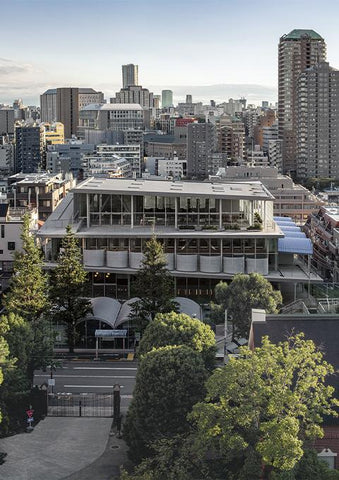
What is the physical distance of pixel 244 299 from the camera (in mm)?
42156

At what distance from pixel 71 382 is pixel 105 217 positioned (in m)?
17.5

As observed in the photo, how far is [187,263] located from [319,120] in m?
132

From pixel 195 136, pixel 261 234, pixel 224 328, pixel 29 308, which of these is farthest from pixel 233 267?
pixel 195 136

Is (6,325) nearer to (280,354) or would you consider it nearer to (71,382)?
(71,382)

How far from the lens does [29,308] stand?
43.9 metres

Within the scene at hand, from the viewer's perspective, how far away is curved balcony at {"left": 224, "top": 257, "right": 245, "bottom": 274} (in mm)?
52531

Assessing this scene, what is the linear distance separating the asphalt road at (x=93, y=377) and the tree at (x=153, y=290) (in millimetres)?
3034

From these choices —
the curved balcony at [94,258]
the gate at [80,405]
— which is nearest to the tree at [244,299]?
the gate at [80,405]

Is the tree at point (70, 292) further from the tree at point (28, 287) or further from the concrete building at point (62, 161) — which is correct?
the concrete building at point (62, 161)

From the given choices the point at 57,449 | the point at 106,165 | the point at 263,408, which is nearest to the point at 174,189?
the point at 57,449

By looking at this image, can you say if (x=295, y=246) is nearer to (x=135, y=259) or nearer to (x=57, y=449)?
(x=135, y=259)

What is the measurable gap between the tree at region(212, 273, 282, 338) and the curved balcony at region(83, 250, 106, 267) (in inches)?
461

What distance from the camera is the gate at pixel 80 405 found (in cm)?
3531

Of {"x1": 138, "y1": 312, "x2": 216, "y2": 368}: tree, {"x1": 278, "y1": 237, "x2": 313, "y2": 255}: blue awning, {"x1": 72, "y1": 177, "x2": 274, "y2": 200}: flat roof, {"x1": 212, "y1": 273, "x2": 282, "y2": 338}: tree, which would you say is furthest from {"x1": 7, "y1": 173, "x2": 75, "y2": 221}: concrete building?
{"x1": 138, "y1": 312, "x2": 216, "y2": 368}: tree
